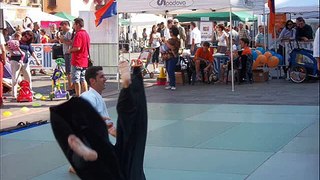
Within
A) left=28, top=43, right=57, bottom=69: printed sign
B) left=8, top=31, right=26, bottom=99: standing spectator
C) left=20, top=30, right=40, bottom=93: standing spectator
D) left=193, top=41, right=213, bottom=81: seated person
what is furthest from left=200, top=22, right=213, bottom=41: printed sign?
left=8, top=31, right=26, bottom=99: standing spectator

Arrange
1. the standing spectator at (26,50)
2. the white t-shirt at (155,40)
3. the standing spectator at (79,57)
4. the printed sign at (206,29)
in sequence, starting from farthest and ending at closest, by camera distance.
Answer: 1. the printed sign at (206,29)
2. the white t-shirt at (155,40)
3. the standing spectator at (26,50)
4. the standing spectator at (79,57)

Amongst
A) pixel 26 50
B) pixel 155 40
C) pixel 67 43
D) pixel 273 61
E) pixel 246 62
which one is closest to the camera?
pixel 67 43

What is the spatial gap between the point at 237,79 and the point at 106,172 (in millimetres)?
14098

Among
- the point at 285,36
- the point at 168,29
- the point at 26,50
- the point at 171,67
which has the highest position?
the point at 168,29

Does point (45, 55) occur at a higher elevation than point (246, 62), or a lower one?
higher

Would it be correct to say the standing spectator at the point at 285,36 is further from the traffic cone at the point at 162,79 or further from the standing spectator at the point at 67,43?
the standing spectator at the point at 67,43

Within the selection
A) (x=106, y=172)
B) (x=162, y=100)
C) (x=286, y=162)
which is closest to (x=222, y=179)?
(x=286, y=162)

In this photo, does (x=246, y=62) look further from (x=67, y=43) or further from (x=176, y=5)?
(x=67, y=43)

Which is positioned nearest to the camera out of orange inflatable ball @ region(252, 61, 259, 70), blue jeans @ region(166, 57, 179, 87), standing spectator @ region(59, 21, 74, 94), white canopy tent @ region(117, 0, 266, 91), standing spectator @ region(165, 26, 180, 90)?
standing spectator @ region(59, 21, 74, 94)

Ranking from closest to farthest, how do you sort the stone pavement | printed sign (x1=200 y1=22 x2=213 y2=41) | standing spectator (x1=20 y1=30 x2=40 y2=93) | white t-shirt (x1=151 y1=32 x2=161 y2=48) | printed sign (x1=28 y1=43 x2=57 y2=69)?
the stone pavement
standing spectator (x1=20 y1=30 x2=40 y2=93)
printed sign (x1=28 y1=43 x2=57 y2=69)
white t-shirt (x1=151 y1=32 x2=161 y2=48)
printed sign (x1=200 y1=22 x2=213 y2=41)

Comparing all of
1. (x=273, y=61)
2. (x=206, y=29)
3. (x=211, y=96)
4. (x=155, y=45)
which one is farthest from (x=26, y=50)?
(x=206, y=29)

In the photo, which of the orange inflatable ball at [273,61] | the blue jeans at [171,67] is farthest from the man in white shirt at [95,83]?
the orange inflatable ball at [273,61]

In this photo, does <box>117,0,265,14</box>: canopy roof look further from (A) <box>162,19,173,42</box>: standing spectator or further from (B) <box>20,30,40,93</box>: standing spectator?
(B) <box>20,30,40,93</box>: standing spectator

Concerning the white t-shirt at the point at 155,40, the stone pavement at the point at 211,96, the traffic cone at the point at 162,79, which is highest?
the white t-shirt at the point at 155,40
